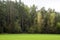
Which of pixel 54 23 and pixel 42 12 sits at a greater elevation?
pixel 42 12

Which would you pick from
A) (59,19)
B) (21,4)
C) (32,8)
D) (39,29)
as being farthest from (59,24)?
(21,4)

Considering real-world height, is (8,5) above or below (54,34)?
above

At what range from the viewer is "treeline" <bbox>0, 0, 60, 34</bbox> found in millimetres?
8359

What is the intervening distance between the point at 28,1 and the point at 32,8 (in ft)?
1.62

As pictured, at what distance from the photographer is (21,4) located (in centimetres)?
832

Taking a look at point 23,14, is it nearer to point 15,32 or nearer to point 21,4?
point 21,4

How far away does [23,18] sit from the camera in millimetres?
8453

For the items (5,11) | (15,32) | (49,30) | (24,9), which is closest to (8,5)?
(5,11)

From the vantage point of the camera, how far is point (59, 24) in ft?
28.9

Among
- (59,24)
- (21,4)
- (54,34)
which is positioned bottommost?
(54,34)

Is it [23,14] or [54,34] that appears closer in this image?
[23,14]

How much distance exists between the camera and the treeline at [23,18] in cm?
836

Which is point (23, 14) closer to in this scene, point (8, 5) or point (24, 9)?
point (24, 9)

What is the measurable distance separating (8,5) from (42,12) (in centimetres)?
210
